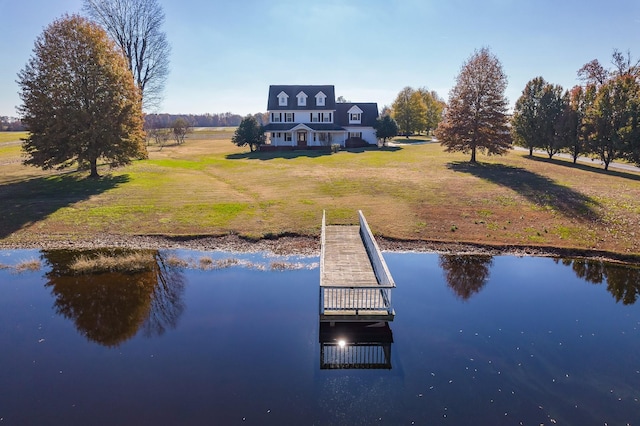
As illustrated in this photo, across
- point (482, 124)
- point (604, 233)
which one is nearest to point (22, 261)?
point (604, 233)

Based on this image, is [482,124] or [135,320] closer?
[135,320]

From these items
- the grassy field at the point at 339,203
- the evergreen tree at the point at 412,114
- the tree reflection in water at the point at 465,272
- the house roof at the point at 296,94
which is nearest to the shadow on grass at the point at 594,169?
the grassy field at the point at 339,203

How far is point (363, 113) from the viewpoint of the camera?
2687 inches

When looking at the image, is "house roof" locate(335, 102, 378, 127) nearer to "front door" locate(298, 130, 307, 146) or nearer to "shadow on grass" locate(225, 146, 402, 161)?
"front door" locate(298, 130, 307, 146)

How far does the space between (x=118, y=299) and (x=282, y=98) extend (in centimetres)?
5507

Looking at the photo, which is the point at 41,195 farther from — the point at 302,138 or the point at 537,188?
the point at 302,138

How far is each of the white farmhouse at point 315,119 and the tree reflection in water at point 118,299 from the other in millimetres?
45565

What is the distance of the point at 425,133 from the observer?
10744 centimetres

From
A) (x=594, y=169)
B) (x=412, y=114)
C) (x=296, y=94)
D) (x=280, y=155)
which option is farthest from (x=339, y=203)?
(x=412, y=114)

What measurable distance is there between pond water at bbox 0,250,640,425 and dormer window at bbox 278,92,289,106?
170 ft

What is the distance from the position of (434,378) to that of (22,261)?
19.3m

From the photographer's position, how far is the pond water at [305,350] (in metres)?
9.22

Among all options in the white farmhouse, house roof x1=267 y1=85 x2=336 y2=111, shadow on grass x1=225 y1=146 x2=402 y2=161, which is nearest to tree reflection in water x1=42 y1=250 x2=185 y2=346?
shadow on grass x1=225 y1=146 x2=402 y2=161

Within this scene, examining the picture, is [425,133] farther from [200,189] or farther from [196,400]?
[196,400]
